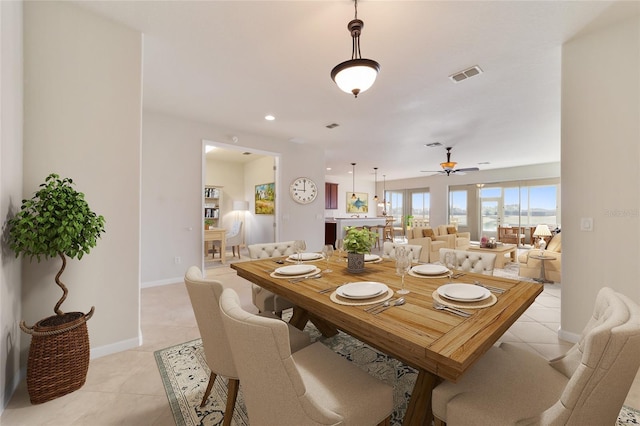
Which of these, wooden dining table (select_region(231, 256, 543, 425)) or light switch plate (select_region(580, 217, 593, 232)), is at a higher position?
light switch plate (select_region(580, 217, 593, 232))

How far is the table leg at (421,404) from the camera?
3.96 ft

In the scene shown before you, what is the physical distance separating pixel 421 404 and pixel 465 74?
310cm

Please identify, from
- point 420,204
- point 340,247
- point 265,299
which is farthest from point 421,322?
point 420,204

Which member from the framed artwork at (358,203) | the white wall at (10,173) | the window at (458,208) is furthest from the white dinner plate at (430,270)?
the framed artwork at (358,203)

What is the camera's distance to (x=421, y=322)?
1.11 metres

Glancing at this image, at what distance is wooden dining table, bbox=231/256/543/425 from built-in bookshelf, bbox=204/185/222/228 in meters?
6.07

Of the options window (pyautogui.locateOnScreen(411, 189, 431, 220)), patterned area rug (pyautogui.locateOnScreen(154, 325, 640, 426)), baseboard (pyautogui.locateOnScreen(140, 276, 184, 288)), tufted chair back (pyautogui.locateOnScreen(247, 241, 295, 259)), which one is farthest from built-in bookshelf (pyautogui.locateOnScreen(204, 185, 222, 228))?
window (pyautogui.locateOnScreen(411, 189, 431, 220))

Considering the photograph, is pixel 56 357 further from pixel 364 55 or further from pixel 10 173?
pixel 364 55

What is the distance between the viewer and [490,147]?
6.09m

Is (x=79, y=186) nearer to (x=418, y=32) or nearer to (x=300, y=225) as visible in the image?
(x=418, y=32)

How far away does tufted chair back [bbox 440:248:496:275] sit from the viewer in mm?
2109

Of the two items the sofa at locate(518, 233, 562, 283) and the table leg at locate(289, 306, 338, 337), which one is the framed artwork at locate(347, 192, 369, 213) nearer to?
the sofa at locate(518, 233, 562, 283)

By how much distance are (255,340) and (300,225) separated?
4.85m

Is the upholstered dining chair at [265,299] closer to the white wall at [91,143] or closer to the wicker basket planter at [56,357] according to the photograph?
the white wall at [91,143]
